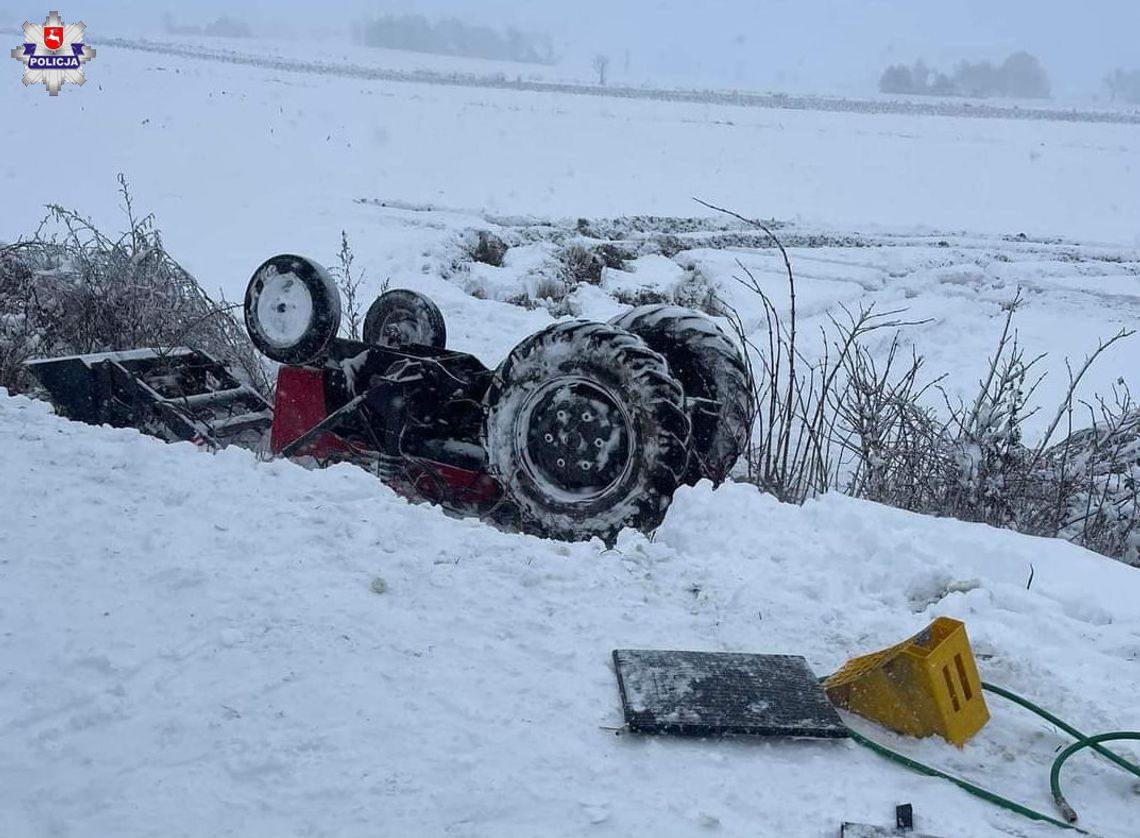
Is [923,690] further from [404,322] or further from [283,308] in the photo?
[404,322]

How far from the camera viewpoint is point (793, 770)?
2.67 meters

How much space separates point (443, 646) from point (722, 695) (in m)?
0.82

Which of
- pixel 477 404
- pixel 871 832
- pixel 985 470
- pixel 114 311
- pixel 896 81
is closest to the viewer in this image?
pixel 871 832

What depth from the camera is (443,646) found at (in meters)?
3.12

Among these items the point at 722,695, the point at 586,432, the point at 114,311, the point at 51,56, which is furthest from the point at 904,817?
the point at 51,56

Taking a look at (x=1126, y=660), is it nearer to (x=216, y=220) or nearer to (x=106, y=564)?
(x=106, y=564)

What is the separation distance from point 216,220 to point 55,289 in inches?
266

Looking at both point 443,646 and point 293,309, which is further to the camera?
point 293,309

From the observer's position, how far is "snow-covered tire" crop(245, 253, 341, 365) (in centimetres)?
519

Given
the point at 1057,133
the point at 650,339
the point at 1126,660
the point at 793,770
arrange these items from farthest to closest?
the point at 1057,133 < the point at 650,339 < the point at 1126,660 < the point at 793,770

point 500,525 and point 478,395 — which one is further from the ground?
point 478,395

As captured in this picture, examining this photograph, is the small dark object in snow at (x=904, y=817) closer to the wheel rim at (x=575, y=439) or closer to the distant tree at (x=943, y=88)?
the wheel rim at (x=575, y=439)

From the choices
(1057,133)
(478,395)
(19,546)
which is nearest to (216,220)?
(478,395)

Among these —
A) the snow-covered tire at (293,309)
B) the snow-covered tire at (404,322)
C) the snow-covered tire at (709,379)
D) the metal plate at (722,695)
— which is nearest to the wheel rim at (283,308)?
the snow-covered tire at (293,309)
